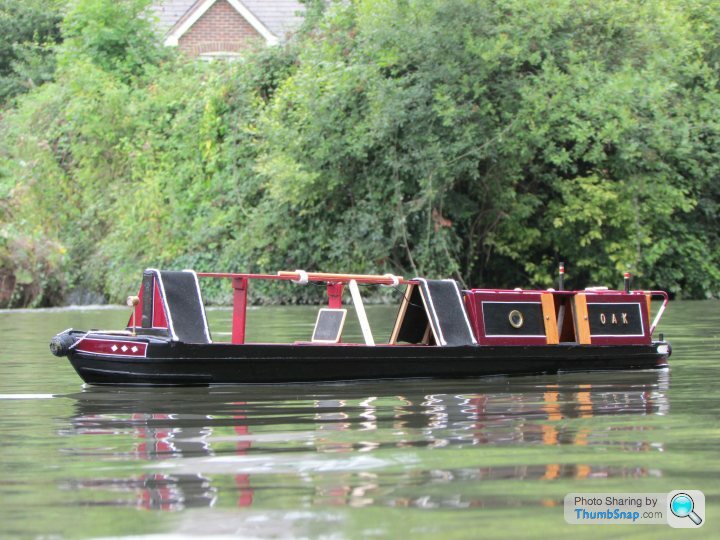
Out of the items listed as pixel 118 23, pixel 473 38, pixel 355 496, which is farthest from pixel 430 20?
pixel 355 496

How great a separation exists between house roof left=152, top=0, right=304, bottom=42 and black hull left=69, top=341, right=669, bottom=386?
34020mm

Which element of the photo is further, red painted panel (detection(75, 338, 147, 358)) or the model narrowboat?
→ the model narrowboat

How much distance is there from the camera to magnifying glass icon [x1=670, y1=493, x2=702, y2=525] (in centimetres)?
644

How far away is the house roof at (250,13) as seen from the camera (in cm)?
4800

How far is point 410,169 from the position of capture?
2991 cm

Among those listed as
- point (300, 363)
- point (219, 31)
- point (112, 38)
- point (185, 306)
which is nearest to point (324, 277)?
point (300, 363)

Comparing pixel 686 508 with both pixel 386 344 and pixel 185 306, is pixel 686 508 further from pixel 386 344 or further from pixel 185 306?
pixel 386 344

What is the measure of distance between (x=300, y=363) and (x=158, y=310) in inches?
58.0

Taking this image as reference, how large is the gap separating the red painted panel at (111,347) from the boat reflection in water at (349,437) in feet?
1.16

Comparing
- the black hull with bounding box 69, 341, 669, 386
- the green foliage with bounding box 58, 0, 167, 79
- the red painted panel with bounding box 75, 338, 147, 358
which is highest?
the green foliage with bounding box 58, 0, 167, 79

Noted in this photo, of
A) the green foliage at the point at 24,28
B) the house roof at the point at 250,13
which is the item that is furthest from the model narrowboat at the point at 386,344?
the green foliage at the point at 24,28

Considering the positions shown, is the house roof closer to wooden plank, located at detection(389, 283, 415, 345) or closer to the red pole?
wooden plank, located at detection(389, 283, 415, 345)

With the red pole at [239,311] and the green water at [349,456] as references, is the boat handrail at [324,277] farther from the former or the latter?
the green water at [349,456]

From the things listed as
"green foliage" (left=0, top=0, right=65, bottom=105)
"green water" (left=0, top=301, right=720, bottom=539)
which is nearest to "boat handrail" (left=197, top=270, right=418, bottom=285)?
"green water" (left=0, top=301, right=720, bottom=539)
